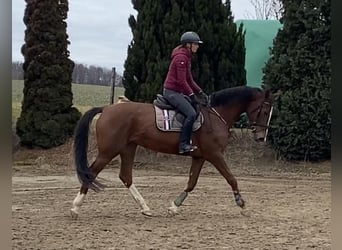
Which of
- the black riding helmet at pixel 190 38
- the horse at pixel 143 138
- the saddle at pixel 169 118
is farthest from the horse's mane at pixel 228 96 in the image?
the black riding helmet at pixel 190 38

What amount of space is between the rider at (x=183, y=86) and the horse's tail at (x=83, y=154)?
0.81 meters

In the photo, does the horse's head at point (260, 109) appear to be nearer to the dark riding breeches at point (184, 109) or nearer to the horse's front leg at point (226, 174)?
the horse's front leg at point (226, 174)

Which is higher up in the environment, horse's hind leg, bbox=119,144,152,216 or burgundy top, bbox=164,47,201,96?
burgundy top, bbox=164,47,201,96

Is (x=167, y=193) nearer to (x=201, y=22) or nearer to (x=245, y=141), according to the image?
(x=245, y=141)

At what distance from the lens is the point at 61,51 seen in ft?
44.5

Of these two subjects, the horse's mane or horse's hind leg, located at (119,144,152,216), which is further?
the horse's mane

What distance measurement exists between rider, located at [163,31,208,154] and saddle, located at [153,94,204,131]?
0.22 feet

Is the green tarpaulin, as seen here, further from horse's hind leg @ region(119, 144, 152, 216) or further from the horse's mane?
horse's hind leg @ region(119, 144, 152, 216)

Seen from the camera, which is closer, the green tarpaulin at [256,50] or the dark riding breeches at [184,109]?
the dark riding breeches at [184,109]

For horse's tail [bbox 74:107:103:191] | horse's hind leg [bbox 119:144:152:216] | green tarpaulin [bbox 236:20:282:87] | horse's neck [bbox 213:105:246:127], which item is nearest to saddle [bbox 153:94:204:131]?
horse's neck [bbox 213:105:246:127]

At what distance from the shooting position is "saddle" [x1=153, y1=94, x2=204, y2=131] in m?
6.23

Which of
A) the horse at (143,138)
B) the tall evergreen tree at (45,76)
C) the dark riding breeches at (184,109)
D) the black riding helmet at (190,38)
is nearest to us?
the black riding helmet at (190,38)

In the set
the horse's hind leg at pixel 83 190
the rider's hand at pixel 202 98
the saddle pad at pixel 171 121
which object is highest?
the rider's hand at pixel 202 98

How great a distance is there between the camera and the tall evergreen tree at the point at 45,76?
13320 millimetres
